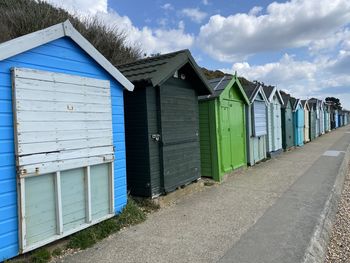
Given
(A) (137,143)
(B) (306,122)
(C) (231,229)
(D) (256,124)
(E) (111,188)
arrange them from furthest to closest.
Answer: (B) (306,122)
(D) (256,124)
(A) (137,143)
(E) (111,188)
(C) (231,229)

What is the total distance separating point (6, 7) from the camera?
12.8m

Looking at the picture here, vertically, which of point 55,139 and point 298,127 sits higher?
point 55,139

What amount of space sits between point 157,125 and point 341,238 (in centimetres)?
410

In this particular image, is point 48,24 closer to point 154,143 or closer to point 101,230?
point 154,143

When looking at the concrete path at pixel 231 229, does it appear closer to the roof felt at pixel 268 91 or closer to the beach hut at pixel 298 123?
the roof felt at pixel 268 91

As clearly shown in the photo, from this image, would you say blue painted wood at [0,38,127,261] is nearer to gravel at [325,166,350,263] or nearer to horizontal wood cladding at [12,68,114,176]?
horizontal wood cladding at [12,68,114,176]

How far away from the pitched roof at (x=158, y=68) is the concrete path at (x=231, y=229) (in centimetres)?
267

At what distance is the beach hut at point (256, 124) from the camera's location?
40.2ft

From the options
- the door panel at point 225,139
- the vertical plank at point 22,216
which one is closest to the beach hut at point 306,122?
the door panel at point 225,139

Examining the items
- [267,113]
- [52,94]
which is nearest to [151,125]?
[52,94]

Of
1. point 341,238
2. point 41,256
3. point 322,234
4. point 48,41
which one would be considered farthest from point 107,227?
point 341,238

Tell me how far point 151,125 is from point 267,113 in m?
9.04

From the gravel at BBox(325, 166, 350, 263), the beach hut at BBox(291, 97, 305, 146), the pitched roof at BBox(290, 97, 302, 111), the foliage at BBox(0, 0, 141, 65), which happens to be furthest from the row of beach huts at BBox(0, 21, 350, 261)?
the pitched roof at BBox(290, 97, 302, 111)

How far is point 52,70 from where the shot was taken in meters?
4.53
